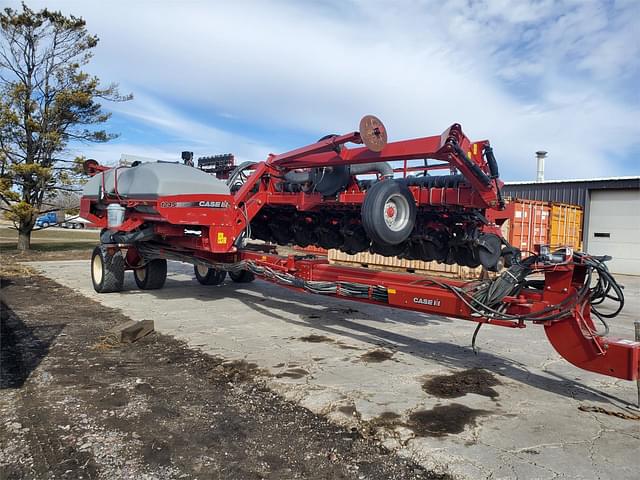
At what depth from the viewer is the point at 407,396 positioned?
4363 millimetres

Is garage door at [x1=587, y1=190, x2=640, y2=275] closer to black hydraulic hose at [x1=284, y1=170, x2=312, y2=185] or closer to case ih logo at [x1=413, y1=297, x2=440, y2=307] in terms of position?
black hydraulic hose at [x1=284, y1=170, x2=312, y2=185]

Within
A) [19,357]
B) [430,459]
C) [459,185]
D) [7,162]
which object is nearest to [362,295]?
[459,185]

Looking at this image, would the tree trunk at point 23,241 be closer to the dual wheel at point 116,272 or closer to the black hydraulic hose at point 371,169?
the dual wheel at point 116,272

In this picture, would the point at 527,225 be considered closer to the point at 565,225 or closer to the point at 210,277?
the point at 565,225

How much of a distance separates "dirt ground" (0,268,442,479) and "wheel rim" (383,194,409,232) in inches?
81.9

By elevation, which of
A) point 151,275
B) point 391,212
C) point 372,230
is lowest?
point 151,275

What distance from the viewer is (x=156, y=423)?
145 inches

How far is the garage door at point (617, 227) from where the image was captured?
18.5 metres

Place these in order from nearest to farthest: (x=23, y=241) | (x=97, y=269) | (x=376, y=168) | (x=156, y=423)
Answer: (x=156, y=423), (x=376, y=168), (x=97, y=269), (x=23, y=241)

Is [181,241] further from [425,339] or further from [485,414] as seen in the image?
[485,414]

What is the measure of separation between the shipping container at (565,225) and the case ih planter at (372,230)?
10.3 metres

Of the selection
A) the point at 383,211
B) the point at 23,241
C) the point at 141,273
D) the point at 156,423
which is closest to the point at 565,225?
the point at 141,273

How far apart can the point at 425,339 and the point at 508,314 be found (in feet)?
6.99

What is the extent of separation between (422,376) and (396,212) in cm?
171
